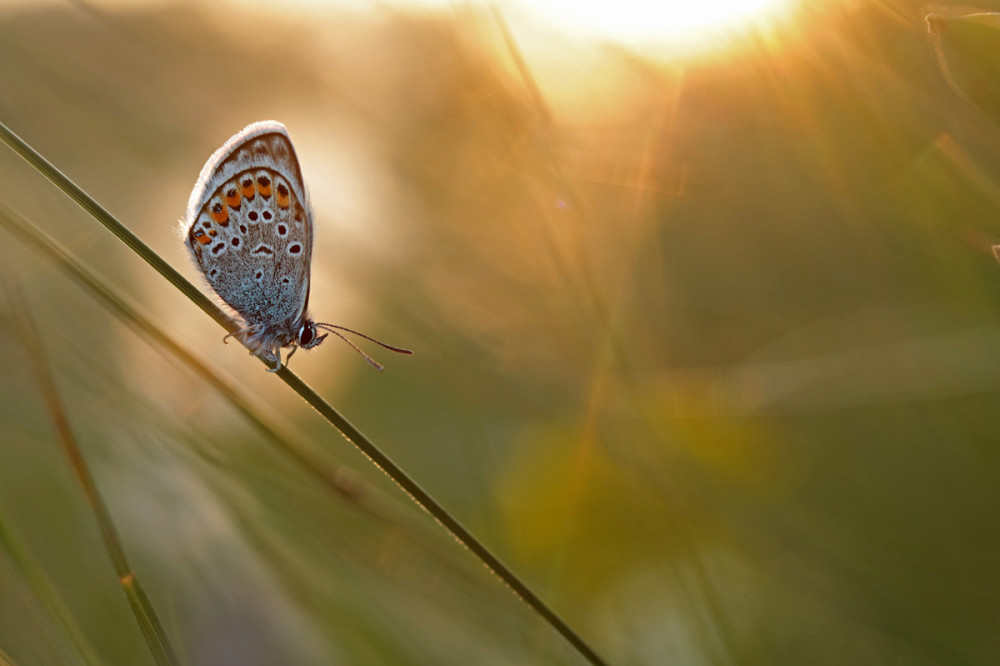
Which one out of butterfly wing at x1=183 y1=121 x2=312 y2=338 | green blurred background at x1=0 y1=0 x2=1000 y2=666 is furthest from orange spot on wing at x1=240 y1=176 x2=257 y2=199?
green blurred background at x1=0 y1=0 x2=1000 y2=666

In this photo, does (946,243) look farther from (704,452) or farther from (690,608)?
(690,608)

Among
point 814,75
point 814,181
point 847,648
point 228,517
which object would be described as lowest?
point 228,517

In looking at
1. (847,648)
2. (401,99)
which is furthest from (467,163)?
(847,648)

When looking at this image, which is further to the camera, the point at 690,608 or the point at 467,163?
the point at 467,163

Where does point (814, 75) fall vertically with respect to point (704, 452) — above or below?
above

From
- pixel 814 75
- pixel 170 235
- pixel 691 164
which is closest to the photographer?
pixel 814 75

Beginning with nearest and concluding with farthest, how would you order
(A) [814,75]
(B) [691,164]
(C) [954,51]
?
(C) [954,51] < (A) [814,75] < (B) [691,164]

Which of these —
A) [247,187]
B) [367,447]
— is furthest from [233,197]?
[367,447]

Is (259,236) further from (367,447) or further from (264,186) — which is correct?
(367,447)
